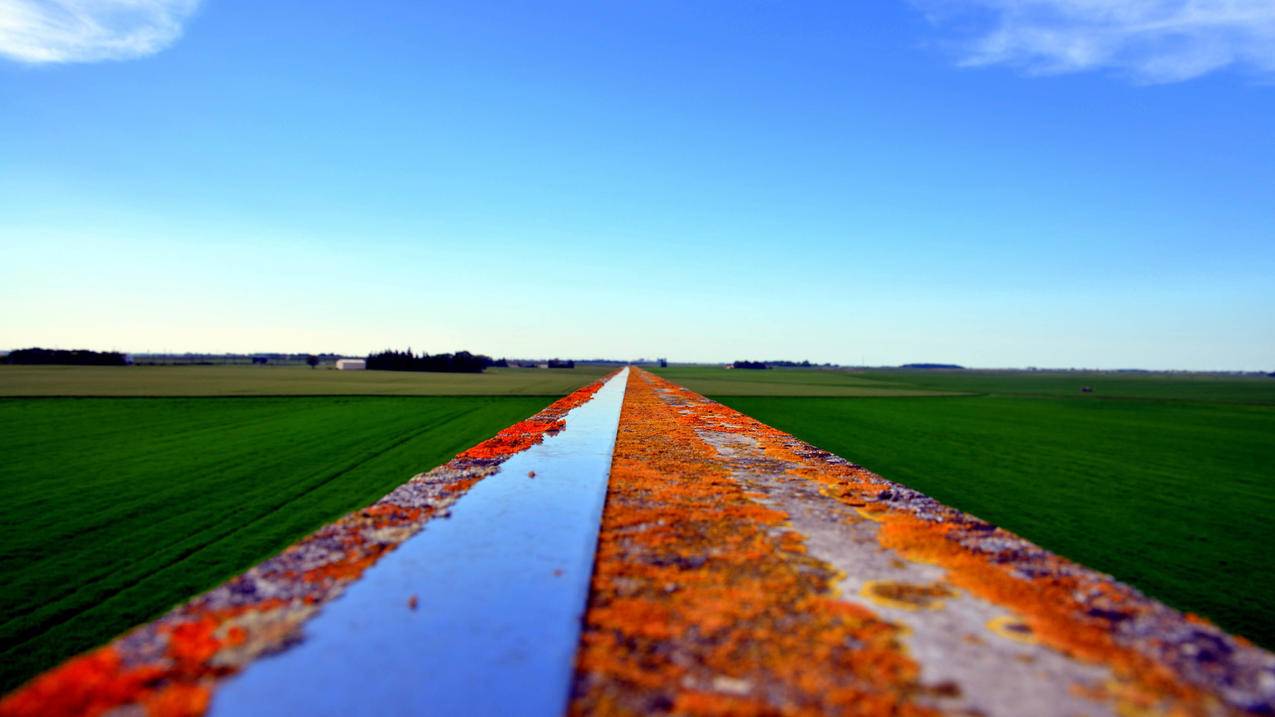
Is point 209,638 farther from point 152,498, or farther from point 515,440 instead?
point 152,498

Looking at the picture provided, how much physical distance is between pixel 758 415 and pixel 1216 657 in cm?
2718

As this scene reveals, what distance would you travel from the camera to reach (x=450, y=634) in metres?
3.11

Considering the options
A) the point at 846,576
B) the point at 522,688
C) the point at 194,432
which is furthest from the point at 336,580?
the point at 194,432

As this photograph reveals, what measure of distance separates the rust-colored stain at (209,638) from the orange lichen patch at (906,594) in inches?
116

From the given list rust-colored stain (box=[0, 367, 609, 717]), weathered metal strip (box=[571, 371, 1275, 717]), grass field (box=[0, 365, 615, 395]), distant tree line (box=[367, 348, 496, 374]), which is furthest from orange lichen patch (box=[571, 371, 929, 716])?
distant tree line (box=[367, 348, 496, 374])

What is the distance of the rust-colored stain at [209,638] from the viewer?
2371 mm

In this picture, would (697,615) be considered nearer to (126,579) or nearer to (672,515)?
(672,515)

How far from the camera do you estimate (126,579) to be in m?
8.07

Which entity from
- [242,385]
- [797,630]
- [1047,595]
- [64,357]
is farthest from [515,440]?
[64,357]

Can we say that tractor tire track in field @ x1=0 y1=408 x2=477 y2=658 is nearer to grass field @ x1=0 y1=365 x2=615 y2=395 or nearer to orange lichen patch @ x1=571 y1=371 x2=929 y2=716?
orange lichen patch @ x1=571 y1=371 x2=929 y2=716

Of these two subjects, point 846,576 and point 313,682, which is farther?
point 846,576

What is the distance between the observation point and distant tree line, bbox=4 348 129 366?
11594cm

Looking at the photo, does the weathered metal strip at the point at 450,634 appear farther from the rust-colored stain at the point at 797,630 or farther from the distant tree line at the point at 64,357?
the distant tree line at the point at 64,357

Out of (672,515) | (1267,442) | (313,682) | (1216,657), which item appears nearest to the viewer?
(313,682)
